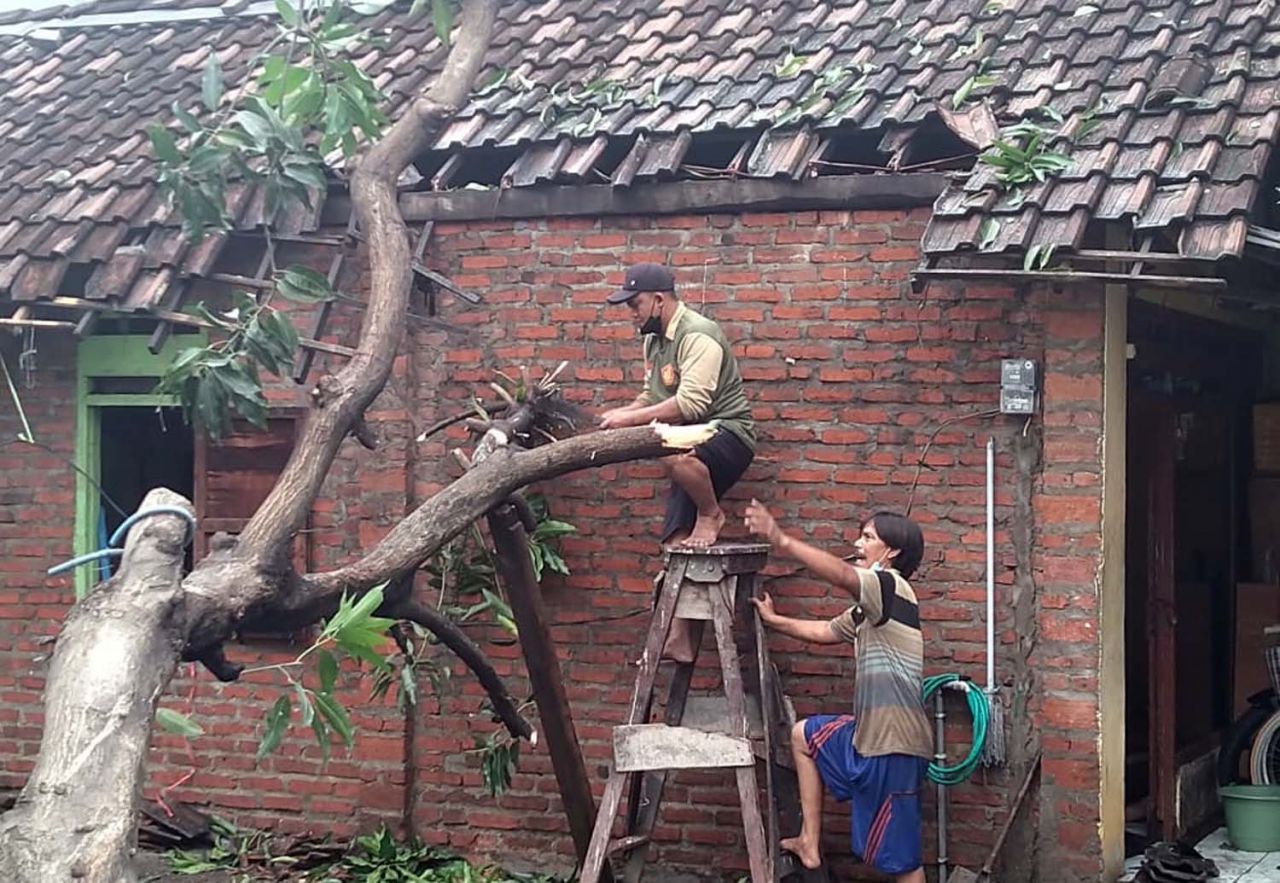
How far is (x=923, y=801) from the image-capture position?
698cm

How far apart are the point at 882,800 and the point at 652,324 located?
2207 mm

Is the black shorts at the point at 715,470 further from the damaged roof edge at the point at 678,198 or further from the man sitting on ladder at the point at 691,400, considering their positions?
the damaged roof edge at the point at 678,198

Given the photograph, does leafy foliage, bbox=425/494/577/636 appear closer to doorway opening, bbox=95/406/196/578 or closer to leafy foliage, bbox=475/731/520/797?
leafy foliage, bbox=475/731/520/797

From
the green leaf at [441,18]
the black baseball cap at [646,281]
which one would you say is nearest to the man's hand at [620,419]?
the black baseball cap at [646,281]

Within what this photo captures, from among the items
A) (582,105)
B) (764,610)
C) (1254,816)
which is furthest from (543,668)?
(1254,816)

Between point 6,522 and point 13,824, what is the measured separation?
5.14 m

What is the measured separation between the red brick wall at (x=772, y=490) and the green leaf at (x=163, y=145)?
46.5 inches

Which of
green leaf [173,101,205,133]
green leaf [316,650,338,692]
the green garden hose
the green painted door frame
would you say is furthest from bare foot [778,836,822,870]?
the green painted door frame

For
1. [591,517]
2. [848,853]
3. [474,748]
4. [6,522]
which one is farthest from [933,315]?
[6,522]

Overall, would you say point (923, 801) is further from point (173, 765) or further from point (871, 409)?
point (173, 765)

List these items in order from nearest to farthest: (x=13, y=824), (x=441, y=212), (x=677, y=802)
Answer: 1. (x=13, y=824)
2. (x=677, y=802)
3. (x=441, y=212)

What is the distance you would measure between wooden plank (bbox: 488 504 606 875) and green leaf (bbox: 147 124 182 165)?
91.9 inches

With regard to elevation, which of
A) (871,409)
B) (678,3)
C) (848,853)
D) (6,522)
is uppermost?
(678,3)

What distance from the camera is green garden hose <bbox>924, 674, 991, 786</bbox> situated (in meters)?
6.72
